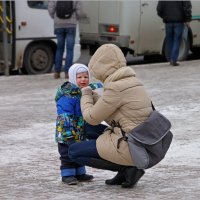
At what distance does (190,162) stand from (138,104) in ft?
4.89

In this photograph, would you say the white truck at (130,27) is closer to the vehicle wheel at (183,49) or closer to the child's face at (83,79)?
the vehicle wheel at (183,49)

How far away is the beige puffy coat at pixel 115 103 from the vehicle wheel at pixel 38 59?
909 centimetres

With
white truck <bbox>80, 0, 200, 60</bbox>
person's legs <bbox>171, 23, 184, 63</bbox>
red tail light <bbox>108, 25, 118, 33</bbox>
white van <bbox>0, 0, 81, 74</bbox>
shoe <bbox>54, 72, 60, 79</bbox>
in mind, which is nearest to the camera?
shoe <bbox>54, 72, 60, 79</bbox>

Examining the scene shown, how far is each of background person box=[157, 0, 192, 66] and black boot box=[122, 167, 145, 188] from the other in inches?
378

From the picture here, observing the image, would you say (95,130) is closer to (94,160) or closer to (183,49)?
(94,160)

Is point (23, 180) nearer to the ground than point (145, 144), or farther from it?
nearer to the ground

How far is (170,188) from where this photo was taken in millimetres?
6281

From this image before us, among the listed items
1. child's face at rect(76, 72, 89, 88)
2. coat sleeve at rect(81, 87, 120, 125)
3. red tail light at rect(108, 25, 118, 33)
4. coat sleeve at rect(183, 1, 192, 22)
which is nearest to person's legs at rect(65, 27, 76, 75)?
red tail light at rect(108, 25, 118, 33)

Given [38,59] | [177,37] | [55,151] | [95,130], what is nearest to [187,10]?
[177,37]

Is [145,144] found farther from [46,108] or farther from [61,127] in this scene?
[46,108]

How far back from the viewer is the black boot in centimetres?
613

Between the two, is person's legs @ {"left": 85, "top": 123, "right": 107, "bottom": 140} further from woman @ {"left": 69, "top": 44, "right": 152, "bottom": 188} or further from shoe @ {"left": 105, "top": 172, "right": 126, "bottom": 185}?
shoe @ {"left": 105, "top": 172, "right": 126, "bottom": 185}

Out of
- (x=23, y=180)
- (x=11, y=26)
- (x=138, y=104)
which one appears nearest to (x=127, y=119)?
(x=138, y=104)

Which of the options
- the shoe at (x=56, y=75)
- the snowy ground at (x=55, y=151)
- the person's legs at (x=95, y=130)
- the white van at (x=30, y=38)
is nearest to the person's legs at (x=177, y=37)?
the white van at (x=30, y=38)
